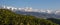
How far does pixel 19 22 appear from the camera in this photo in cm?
2194

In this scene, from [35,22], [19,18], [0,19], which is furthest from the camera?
[35,22]

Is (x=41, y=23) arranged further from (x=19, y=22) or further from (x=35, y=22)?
(x=19, y=22)

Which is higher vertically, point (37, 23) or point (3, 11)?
point (3, 11)

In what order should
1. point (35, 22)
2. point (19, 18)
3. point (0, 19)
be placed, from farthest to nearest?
point (35, 22) < point (19, 18) < point (0, 19)

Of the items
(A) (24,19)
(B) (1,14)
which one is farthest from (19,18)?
(B) (1,14)

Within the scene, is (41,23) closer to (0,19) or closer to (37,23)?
(37,23)

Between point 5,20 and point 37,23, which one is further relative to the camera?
point 37,23

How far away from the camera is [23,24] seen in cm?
2211

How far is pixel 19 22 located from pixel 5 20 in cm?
170

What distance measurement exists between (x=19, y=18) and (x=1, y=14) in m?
2.21

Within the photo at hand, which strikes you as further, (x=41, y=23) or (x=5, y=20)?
(x=41, y=23)

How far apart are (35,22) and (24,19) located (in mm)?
2439

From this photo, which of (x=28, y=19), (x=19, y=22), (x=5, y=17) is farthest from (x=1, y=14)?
(x=28, y=19)

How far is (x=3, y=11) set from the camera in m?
22.9
